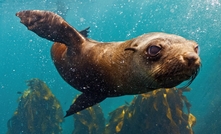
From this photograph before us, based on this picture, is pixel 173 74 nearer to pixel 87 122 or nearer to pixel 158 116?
pixel 158 116

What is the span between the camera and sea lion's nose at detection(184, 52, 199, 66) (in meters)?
1.40

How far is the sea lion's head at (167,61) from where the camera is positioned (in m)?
1.45

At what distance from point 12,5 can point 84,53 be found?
27108mm

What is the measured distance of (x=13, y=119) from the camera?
10000 millimetres

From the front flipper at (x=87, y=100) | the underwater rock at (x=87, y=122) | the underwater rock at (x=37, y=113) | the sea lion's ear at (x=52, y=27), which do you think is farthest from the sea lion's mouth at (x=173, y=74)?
Answer: the underwater rock at (x=37, y=113)

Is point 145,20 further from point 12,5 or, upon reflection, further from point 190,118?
point 190,118

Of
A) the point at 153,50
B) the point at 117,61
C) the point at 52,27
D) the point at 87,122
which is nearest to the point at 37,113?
the point at 87,122

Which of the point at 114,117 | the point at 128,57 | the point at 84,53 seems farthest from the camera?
the point at 114,117

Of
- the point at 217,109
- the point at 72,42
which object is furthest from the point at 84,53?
the point at 217,109

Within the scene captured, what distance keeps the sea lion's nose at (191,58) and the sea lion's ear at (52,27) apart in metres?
1.85

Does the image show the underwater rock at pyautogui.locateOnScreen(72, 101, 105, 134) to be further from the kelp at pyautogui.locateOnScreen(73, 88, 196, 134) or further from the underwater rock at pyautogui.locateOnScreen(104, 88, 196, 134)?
the underwater rock at pyautogui.locateOnScreen(104, 88, 196, 134)

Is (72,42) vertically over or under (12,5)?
under

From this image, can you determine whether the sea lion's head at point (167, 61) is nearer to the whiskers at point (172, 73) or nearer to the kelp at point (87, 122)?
the whiskers at point (172, 73)

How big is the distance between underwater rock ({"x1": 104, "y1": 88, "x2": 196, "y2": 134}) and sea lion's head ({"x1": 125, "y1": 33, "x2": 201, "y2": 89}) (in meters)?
4.79
